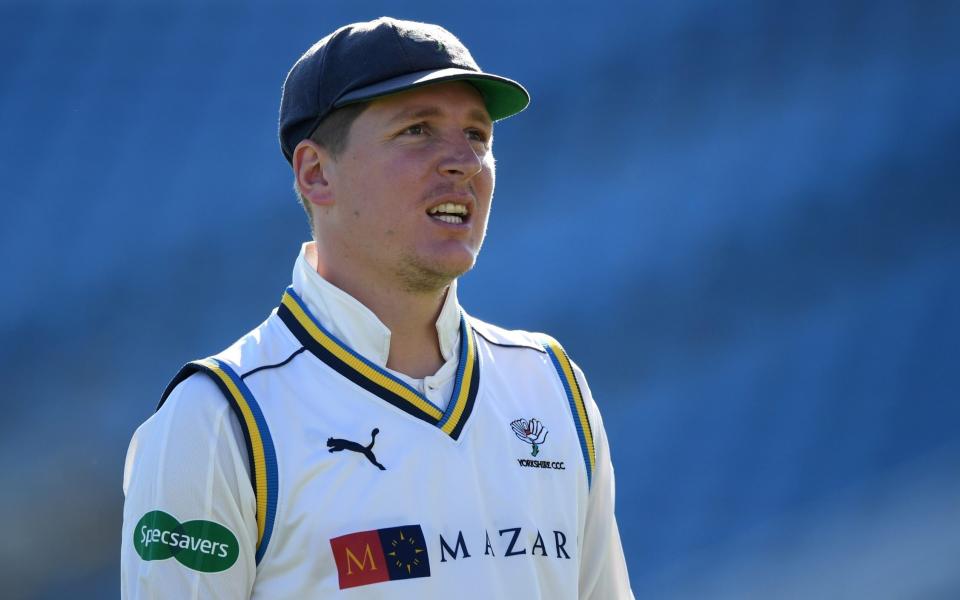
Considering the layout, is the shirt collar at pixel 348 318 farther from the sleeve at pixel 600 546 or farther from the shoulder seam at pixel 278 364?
the sleeve at pixel 600 546

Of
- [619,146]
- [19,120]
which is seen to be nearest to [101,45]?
[19,120]

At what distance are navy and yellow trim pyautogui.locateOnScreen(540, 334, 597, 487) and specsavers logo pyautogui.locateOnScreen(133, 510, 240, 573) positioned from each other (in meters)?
0.48

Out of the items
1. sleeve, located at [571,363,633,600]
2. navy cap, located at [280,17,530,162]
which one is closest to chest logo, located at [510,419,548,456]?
sleeve, located at [571,363,633,600]

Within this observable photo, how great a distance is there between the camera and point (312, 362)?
1397mm

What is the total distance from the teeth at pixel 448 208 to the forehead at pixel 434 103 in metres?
0.12

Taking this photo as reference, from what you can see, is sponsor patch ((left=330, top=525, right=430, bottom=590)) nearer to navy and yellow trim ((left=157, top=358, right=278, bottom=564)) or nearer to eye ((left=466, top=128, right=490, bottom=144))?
navy and yellow trim ((left=157, top=358, right=278, bottom=564))

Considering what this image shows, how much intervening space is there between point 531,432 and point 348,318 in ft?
0.87

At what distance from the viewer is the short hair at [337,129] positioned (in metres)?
1.47

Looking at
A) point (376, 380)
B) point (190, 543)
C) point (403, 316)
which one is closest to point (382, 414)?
point (376, 380)

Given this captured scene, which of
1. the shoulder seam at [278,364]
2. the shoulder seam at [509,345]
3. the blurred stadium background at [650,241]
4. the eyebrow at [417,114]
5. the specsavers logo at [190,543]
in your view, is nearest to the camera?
the specsavers logo at [190,543]

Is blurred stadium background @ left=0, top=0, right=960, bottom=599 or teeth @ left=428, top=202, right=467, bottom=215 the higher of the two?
blurred stadium background @ left=0, top=0, right=960, bottom=599

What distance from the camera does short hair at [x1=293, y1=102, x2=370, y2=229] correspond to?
147cm

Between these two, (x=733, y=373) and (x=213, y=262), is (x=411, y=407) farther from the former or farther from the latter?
(x=733, y=373)

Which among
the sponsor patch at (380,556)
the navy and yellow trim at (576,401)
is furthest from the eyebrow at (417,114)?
the sponsor patch at (380,556)
